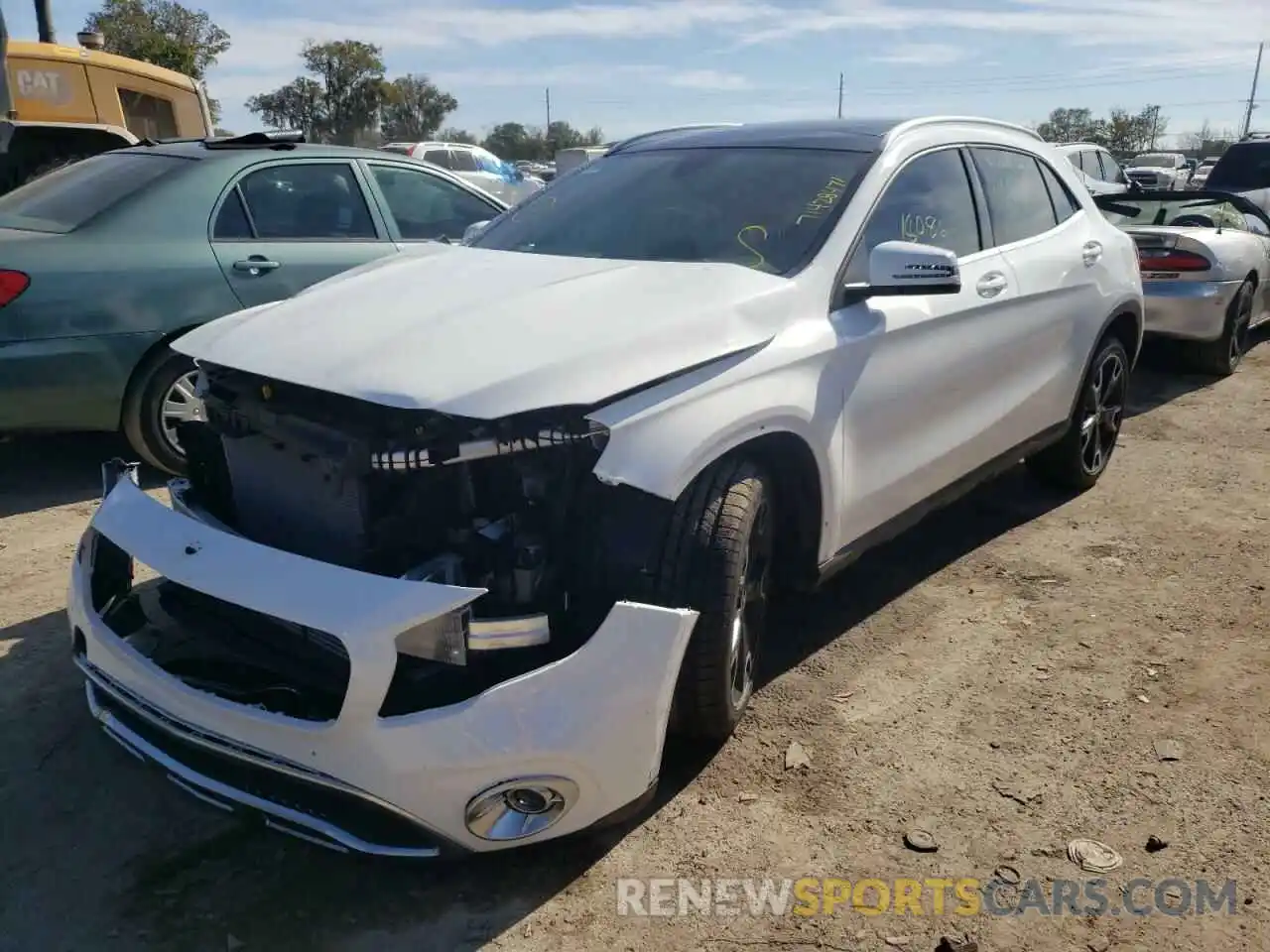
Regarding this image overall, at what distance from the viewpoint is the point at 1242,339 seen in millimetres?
8250

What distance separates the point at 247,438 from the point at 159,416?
246 centimetres

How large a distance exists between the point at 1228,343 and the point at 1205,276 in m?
0.68

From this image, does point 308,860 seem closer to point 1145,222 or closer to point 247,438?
point 247,438

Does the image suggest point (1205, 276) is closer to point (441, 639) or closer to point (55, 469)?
point (441, 639)

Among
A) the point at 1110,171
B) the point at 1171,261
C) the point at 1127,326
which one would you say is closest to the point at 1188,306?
the point at 1171,261

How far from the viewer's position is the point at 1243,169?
13.3m

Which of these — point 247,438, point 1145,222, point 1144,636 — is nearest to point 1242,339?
point 1145,222

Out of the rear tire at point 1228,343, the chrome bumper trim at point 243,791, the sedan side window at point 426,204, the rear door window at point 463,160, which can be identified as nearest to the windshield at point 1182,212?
the rear tire at point 1228,343

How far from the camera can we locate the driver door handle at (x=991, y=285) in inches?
152

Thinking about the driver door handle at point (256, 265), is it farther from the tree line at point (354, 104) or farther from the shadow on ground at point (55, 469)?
the tree line at point (354, 104)

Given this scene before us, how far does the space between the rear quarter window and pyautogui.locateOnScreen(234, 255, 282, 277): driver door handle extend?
1.89 feet

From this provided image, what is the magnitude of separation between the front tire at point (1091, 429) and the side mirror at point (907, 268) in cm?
199

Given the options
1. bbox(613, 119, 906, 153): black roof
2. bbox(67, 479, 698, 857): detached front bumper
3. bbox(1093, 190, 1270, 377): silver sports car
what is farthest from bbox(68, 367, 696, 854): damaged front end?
bbox(1093, 190, 1270, 377): silver sports car

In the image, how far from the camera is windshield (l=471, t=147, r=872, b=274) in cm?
330
